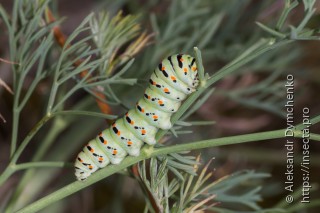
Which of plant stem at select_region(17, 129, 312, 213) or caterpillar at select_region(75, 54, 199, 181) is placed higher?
caterpillar at select_region(75, 54, 199, 181)

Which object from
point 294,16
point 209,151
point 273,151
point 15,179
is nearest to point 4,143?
point 15,179

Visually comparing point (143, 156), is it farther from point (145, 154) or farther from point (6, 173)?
point (6, 173)

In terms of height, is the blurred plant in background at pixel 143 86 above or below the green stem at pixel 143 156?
above

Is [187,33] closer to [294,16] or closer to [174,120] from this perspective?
[294,16]

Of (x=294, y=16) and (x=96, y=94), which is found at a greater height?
(x=294, y=16)

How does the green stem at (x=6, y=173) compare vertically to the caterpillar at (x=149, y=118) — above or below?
below

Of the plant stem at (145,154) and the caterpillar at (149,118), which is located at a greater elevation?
the caterpillar at (149,118)
